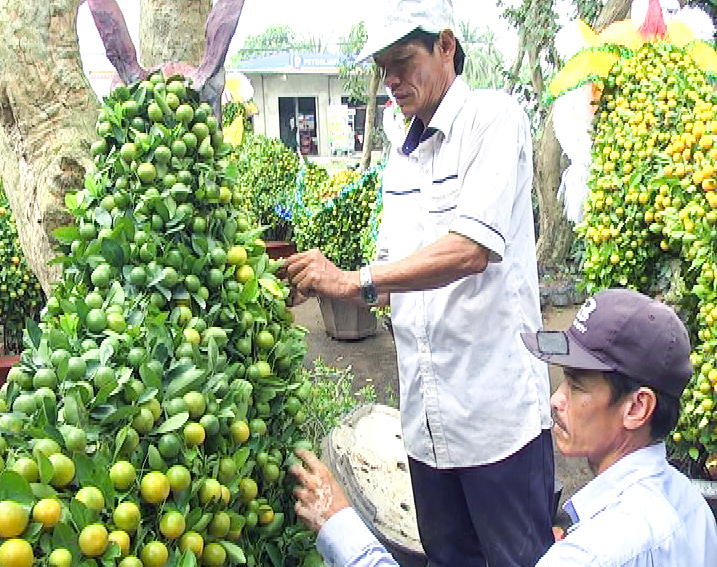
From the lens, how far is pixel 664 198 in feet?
11.2

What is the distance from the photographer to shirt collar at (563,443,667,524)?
1.35 metres

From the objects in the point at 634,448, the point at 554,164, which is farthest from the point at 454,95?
the point at 554,164

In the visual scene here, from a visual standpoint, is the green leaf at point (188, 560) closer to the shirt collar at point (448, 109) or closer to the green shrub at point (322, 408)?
the green shrub at point (322, 408)

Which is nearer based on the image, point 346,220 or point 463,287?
point 463,287

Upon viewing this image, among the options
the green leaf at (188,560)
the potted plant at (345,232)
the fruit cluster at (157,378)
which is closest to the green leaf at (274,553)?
the fruit cluster at (157,378)

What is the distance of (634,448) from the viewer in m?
1.43

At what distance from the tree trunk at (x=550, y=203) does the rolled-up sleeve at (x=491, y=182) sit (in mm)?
5301

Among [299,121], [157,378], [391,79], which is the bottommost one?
[299,121]

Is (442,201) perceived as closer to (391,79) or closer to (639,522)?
(391,79)

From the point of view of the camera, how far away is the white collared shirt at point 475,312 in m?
2.15

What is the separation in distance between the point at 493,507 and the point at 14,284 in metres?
4.27

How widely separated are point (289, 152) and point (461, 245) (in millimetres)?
8333

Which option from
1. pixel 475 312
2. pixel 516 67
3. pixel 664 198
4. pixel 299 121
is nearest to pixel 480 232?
pixel 475 312

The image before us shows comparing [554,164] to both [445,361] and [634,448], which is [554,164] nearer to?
[445,361]
